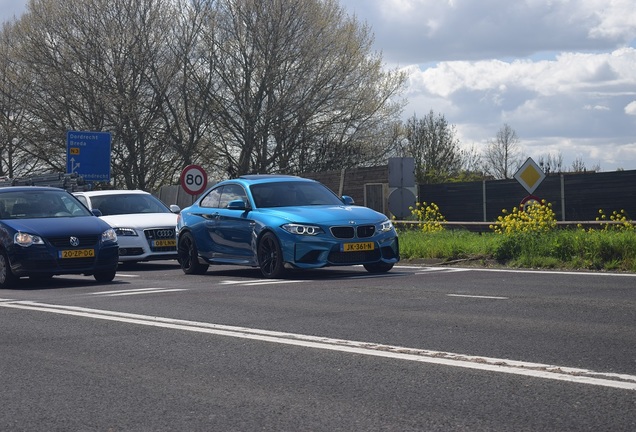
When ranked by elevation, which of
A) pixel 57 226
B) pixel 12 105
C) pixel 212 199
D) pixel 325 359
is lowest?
pixel 325 359

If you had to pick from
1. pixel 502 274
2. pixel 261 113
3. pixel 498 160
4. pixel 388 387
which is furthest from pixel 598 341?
pixel 498 160

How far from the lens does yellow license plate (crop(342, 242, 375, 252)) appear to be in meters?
15.8

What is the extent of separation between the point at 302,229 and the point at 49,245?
3.77m

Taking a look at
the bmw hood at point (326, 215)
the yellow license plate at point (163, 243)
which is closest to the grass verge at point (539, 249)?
the bmw hood at point (326, 215)

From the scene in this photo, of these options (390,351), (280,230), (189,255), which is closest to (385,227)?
(280,230)

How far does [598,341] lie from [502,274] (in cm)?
779

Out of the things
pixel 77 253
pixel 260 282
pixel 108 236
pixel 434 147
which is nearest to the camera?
pixel 260 282

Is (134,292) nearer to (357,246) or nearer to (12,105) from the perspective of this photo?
(357,246)

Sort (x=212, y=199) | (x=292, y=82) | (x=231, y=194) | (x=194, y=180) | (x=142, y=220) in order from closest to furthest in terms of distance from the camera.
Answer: (x=231, y=194)
(x=212, y=199)
(x=142, y=220)
(x=194, y=180)
(x=292, y=82)

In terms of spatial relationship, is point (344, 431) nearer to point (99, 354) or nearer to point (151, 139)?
point (99, 354)

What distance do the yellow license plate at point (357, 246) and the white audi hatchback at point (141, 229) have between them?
590 cm

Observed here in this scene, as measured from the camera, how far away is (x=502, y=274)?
1650cm

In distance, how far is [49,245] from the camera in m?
16.1

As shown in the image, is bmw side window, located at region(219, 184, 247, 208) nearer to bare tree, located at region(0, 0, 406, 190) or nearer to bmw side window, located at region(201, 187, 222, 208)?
bmw side window, located at region(201, 187, 222, 208)
